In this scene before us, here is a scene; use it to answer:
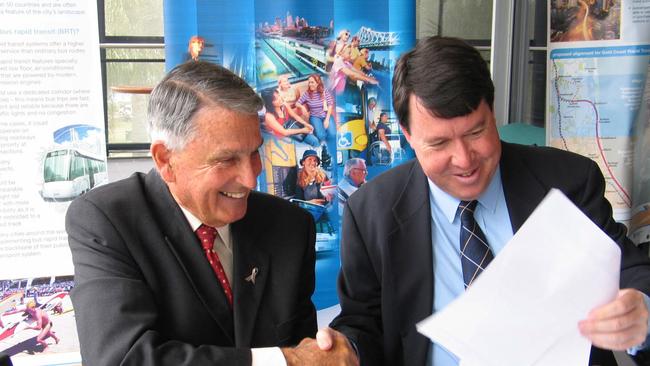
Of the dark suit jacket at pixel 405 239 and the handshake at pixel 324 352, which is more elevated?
the dark suit jacket at pixel 405 239

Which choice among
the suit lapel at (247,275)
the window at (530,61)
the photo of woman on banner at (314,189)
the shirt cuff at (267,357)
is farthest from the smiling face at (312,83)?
the shirt cuff at (267,357)

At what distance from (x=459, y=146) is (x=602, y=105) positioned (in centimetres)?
210

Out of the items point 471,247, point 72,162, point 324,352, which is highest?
point 72,162

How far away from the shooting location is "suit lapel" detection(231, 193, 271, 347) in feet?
6.44

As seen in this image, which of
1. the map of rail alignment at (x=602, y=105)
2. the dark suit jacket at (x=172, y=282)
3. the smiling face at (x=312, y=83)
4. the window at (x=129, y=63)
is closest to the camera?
the dark suit jacket at (x=172, y=282)

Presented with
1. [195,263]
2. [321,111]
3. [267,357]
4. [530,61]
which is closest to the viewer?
[267,357]

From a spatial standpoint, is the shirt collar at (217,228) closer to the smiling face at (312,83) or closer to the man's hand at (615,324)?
the man's hand at (615,324)

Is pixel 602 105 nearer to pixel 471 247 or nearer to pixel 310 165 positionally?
pixel 310 165

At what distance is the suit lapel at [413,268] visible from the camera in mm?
1997

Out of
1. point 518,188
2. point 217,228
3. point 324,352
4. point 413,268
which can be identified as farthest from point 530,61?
point 324,352

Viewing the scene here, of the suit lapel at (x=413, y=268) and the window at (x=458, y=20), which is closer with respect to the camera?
the suit lapel at (x=413, y=268)

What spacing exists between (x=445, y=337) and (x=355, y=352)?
531 mm

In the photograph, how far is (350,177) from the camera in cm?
327

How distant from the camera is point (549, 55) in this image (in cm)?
362
